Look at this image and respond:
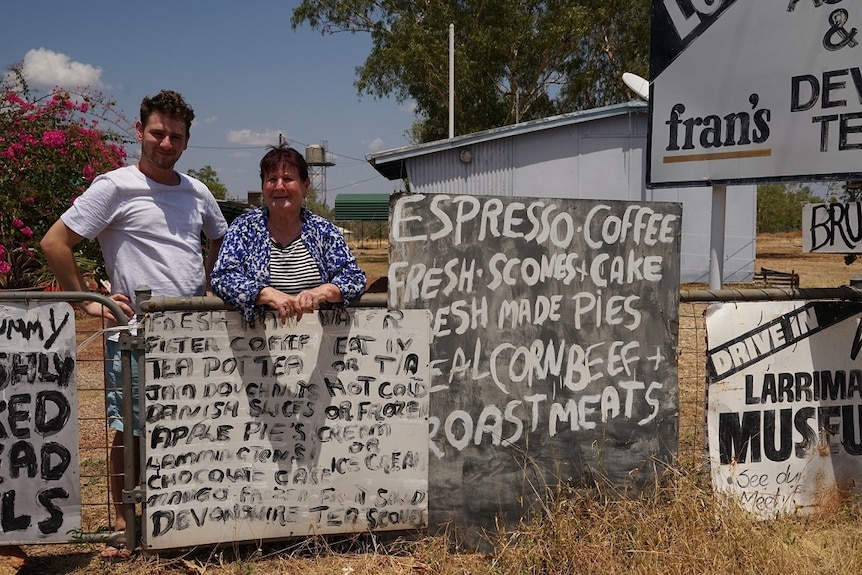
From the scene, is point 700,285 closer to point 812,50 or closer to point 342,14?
point 812,50

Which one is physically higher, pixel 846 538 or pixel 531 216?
pixel 531 216

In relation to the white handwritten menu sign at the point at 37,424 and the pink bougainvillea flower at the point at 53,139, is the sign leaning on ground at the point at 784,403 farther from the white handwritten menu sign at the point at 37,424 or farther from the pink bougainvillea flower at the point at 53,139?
the pink bougainvillea flower at the point at 53,139

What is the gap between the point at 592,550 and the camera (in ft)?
10.5

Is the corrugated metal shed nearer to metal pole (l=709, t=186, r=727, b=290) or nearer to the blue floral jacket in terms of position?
metal pole (l=709, t=186, r=727, b=290)

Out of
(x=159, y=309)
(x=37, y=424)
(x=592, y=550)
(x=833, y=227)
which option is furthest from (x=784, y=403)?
(x=37, y=424)

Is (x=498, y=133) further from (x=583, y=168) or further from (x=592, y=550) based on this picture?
(x=592, y=550)

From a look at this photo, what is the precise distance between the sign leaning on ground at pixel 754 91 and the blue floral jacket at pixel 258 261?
7.31ft

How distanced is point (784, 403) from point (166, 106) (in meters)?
3.44

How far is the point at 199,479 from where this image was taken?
3227mm

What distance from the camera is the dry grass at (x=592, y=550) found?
317 cm

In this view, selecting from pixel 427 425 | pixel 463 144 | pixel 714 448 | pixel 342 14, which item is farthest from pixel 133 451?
pixel 342 14

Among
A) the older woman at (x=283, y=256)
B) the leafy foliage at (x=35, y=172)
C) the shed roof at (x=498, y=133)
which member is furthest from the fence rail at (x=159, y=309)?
the shed roof at (x=498, y=133)

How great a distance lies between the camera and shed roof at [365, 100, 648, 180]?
17.3m

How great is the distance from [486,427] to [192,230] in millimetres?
1701
